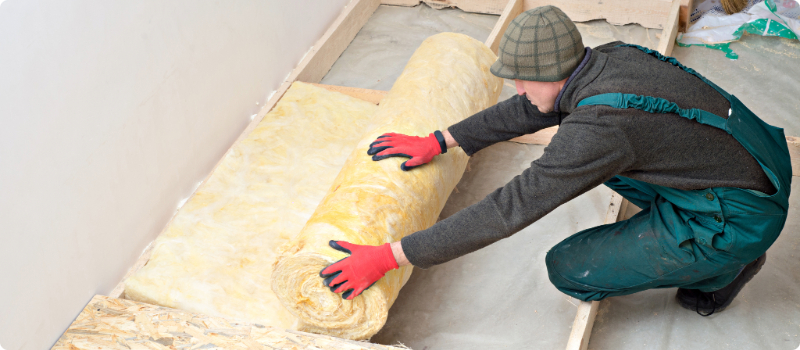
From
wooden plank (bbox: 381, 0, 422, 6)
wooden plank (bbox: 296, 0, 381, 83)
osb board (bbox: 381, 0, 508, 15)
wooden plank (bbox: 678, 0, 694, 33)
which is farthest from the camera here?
wooden plank (bbox: 381, 0, 422, 6)

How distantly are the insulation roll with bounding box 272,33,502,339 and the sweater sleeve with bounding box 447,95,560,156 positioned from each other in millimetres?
159

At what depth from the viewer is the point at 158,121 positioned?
2.74m

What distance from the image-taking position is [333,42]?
4160 mm

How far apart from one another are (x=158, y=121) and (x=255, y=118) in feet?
2.26

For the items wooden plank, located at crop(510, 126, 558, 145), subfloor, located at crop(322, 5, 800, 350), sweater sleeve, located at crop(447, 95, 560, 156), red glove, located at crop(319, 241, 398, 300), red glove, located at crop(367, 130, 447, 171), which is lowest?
subfloor, located at crop(322, 5, 800, 350)

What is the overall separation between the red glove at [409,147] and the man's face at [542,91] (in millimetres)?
548

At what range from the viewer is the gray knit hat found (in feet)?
5.80

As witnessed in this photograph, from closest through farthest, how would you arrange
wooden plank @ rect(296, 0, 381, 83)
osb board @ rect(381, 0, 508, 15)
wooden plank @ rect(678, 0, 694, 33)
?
wooden plank @ rect(296, 0, 381, 83)
wooden plank @ rect(678, 0, 694, 33)
osb board @ rect(381, 0, 508, 15)

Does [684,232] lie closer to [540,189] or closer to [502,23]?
[540,189]

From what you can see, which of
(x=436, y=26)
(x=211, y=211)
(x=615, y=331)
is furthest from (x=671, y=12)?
(x=211, y=211)

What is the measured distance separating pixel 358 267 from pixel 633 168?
91 cm

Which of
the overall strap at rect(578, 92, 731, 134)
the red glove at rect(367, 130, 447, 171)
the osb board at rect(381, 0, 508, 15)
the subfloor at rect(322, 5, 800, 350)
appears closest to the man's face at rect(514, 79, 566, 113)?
the overall strap at rect(578, 92, 731, 134)

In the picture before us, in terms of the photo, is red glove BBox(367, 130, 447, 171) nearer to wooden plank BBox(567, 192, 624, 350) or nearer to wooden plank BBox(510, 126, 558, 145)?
wooden plank BBox(567, 192, 624, 350)

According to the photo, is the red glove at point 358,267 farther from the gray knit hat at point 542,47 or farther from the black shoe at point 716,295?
the black shoe at point 716,295
